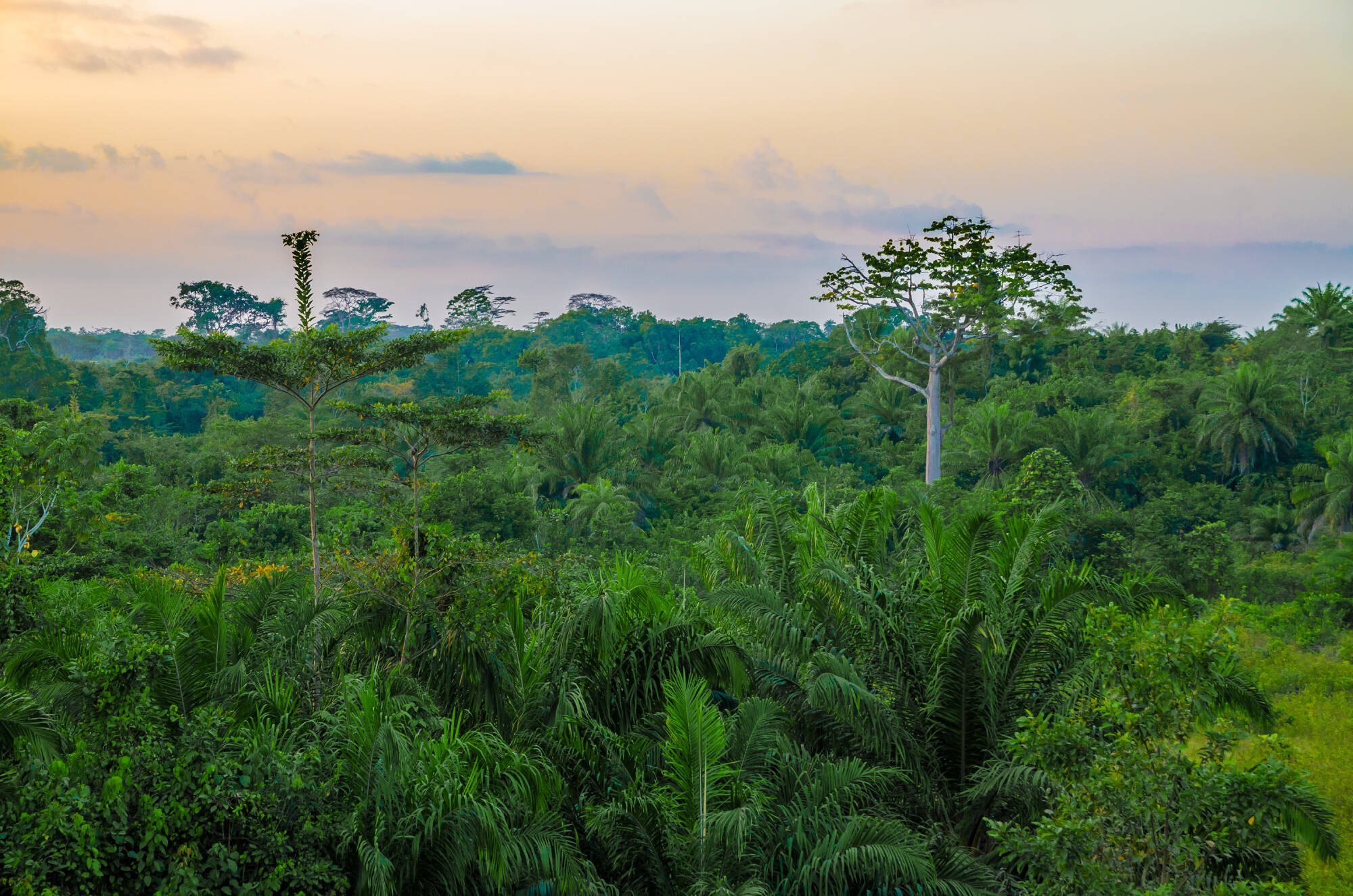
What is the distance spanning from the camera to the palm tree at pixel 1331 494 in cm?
2605

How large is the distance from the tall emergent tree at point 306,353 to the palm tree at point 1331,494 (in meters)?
26.0

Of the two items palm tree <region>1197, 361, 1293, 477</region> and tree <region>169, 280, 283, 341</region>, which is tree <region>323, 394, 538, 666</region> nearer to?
palm tree <region>1197, 361, 1293, 477</region>

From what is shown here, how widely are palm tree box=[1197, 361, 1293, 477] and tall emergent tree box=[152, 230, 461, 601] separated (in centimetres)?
2880

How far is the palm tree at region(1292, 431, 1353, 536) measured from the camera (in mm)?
26047

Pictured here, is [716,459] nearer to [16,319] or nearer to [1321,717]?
[1321,717]

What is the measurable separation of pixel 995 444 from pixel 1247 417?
8.66 meters

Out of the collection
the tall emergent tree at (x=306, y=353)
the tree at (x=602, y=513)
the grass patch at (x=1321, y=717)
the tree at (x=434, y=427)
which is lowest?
the grass patch at (x=1321, y=717)

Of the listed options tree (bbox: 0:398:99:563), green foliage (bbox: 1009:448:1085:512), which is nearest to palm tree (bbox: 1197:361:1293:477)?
green foliage (bbox: 1009:448:1085:512)

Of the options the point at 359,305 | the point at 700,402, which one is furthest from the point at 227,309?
the point at 700,402

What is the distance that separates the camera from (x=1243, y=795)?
5.26 metres

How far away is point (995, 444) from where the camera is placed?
30.5 m

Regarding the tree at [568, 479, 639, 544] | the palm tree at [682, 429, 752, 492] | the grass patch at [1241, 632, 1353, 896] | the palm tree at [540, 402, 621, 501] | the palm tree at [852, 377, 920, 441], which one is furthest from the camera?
the palm tree at [852, 377, 920, 441]

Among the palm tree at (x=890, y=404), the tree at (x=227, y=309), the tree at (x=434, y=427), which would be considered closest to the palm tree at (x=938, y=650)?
the tree at (x=434, y=427)

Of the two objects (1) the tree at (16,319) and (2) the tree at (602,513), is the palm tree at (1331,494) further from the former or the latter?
(1) the tree at (16,319)
